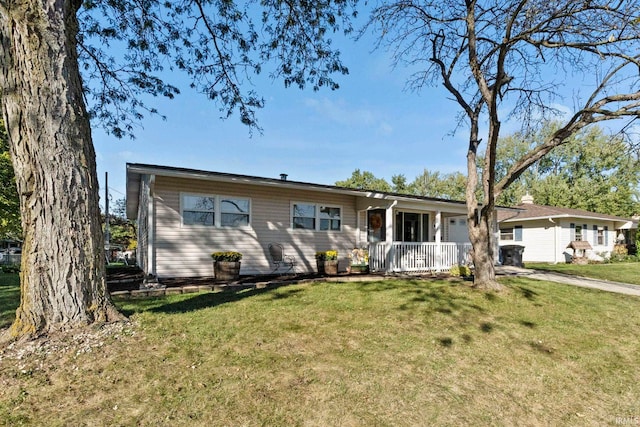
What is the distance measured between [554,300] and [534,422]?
16.5ft

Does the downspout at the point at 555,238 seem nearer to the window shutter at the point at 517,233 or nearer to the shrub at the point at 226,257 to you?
the window shutter at the point at 517,233

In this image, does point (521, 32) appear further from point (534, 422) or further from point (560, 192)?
point (560, 192)

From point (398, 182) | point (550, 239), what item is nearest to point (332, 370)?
point (550, 239)

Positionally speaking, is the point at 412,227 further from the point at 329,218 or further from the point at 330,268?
the point at 330,268

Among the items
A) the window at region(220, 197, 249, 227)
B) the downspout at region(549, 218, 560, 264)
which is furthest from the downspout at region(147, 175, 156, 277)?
the downspout at region(549, 218, 560, 264)

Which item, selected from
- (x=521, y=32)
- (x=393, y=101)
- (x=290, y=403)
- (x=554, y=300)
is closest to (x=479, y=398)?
(x=290, y=403)

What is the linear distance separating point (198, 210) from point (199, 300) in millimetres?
3623

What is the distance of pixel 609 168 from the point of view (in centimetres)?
2956

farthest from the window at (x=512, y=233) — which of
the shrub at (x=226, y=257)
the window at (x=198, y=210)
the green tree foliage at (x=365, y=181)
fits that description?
the green tree foliage at (x=365, y=181)

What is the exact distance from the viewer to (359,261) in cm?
1102

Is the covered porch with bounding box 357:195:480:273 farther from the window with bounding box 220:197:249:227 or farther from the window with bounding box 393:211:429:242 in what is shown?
the window with bounding box 220:197:249:227

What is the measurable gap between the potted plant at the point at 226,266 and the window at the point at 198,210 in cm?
127

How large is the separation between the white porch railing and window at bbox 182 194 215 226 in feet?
16.7

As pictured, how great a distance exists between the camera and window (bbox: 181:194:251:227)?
8852 mm
